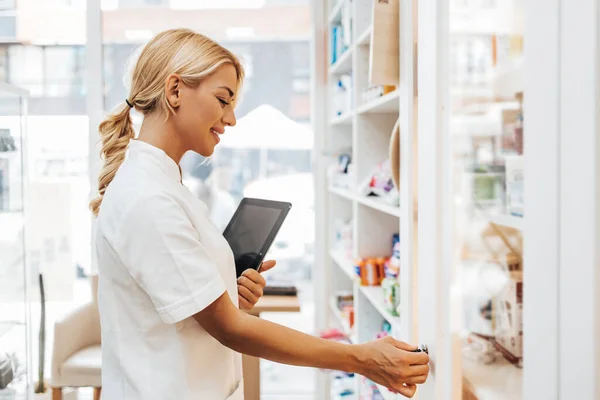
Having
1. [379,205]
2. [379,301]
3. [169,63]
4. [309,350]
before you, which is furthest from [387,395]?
[169,63]

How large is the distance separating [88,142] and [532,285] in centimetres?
315

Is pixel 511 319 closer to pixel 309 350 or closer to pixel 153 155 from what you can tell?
pixel 309 350

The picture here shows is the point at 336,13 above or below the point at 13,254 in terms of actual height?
above

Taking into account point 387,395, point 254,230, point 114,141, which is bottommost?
point 387,395

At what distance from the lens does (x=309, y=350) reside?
1.07 metres

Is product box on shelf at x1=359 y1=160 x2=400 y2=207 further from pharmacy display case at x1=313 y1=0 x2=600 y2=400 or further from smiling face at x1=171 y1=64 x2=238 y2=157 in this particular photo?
smiling face at x1=171 y1=64 x2=238 y2=157

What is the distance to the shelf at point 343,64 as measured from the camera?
2537 millimetres

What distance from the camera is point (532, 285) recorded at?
2.43 feet

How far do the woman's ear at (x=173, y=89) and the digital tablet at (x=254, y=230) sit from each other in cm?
37

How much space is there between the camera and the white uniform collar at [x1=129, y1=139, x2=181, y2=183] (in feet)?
3.66

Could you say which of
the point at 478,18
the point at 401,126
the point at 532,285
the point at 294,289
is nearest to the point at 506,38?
the point at 478,18

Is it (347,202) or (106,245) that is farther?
(347,202)

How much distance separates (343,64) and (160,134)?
188 centimetres

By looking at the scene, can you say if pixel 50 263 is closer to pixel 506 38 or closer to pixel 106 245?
pixel 106 245
